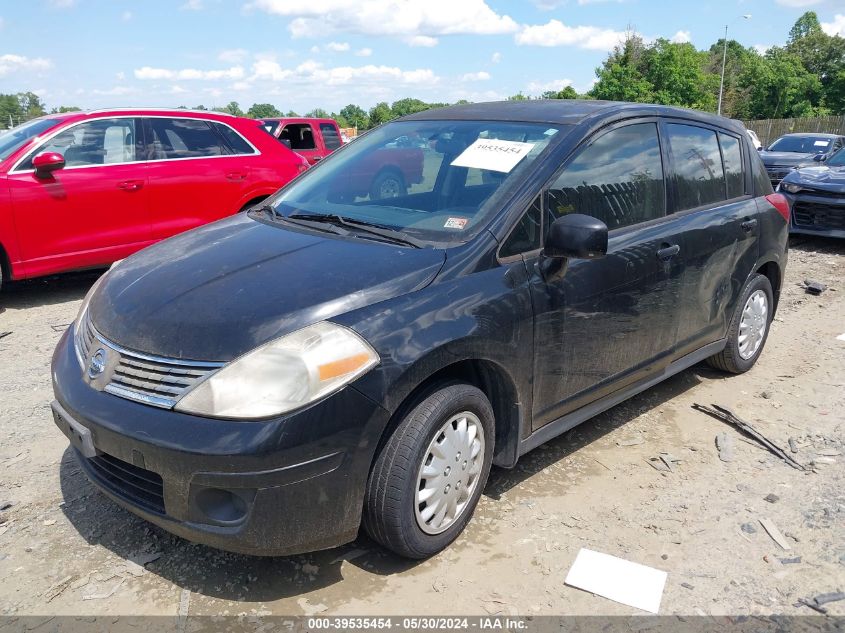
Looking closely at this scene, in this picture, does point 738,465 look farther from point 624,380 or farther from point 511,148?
point 511,148

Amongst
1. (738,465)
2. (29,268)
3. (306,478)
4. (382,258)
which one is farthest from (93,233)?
(738,465)

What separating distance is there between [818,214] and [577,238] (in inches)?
339

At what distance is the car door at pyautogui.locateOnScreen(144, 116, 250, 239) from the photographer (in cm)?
724

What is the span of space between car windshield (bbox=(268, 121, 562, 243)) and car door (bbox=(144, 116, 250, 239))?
3.78 meters

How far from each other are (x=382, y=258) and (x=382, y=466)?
84 centimetres

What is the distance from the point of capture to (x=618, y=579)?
2809 millimetres

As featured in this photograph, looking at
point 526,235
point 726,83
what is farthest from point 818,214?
point 726,83

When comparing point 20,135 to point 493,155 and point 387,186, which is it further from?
point 493,155

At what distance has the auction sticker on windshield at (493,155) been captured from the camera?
327cm

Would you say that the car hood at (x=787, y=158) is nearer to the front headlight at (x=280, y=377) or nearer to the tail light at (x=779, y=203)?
the tail light at (x=779, y=203)

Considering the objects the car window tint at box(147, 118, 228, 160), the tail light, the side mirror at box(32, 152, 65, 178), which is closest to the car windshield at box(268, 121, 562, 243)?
the tail light

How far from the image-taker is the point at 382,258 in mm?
2865

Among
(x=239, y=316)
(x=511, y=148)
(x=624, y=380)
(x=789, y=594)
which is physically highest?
(x=511, y=148)

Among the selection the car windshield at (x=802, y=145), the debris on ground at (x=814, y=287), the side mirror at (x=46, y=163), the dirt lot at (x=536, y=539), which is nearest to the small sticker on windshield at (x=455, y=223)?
the dirt lot at (x=536, y=539)
